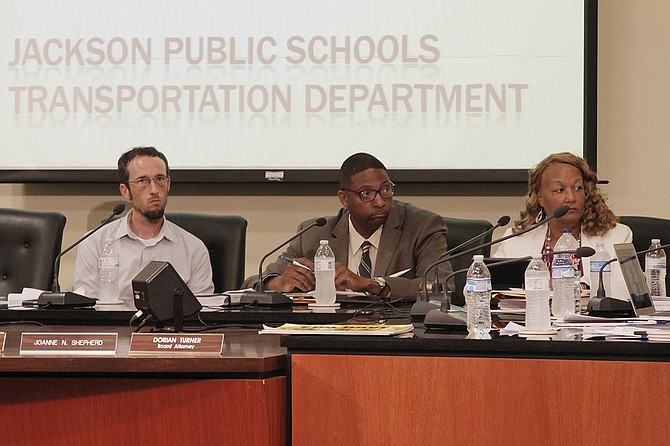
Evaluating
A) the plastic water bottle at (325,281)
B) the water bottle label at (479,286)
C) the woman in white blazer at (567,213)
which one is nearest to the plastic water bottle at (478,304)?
the water bottle label at (479,286)

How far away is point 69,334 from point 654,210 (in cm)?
340

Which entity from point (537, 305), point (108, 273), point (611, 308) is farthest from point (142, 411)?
point (108, 273)

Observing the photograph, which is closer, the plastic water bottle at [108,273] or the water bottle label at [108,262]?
the plastic water bottle at [108,273]

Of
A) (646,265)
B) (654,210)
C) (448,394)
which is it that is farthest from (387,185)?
(448,394)

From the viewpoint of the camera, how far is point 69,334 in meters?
1.96

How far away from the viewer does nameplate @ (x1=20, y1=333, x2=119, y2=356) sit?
194 centimetres

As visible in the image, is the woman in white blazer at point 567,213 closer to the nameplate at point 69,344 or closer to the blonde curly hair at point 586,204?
the blonde curly hair at point 586,204

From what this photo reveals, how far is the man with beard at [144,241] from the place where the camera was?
12.5 feet

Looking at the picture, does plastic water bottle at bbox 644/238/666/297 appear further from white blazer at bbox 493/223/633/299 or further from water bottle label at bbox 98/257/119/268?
water bottle label at bbox 98/257/119/268

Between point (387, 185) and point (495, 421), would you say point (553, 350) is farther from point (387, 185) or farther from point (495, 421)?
point (387, 185)

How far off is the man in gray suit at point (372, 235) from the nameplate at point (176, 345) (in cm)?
162

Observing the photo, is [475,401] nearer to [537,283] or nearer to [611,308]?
[537,283]

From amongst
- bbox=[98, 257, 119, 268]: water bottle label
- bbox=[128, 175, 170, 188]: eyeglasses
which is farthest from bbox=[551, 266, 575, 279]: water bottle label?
bbox=[128, 175, 170, 188]: eyeglasses

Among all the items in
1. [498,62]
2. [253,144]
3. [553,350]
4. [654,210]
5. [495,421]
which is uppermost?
[498,62]
